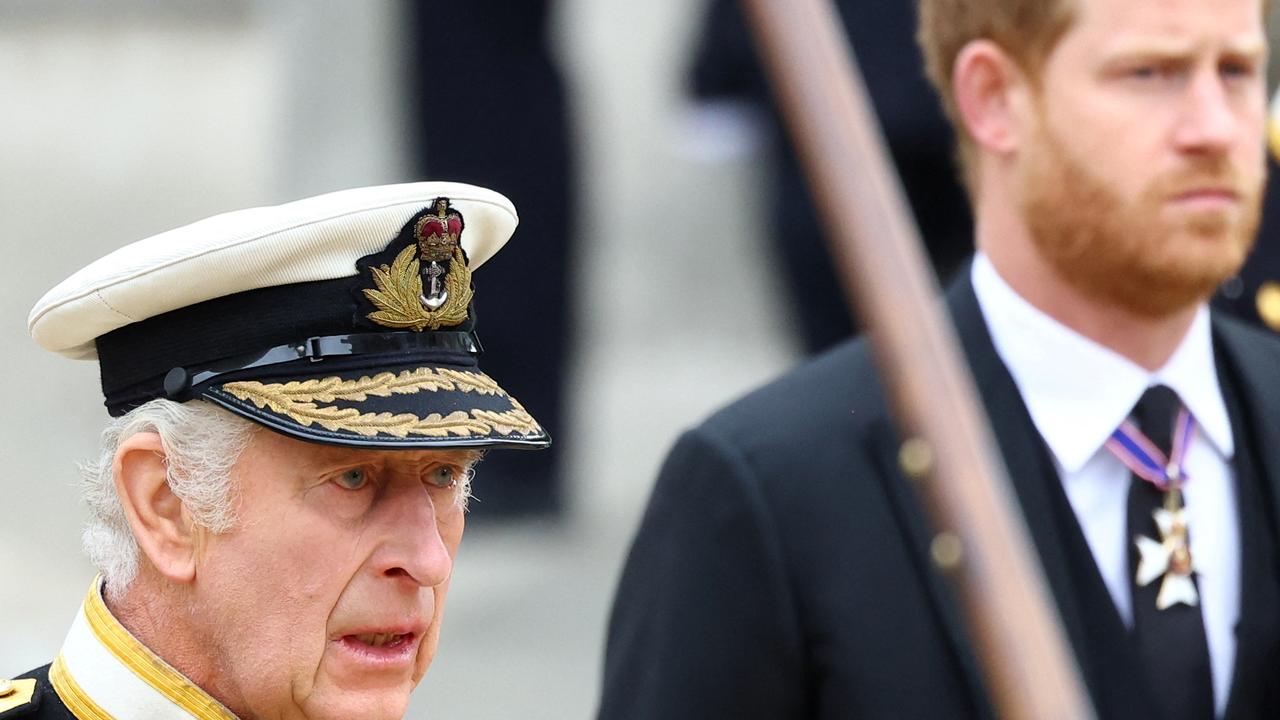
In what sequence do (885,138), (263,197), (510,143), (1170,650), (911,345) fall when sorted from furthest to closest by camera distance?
(263,197), (510,143), (885,138), (1170,650), (911,345)

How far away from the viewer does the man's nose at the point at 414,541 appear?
2.77m

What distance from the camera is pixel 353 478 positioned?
2.80 meters

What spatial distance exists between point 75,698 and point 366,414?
1.45 ft

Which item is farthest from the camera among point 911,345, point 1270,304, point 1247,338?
point 1270,304

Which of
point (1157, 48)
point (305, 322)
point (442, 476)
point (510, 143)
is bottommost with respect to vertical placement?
point (442, 476)

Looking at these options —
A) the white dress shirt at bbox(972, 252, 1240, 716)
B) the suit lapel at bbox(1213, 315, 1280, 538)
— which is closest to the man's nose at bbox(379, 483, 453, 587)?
the white dress shirt at bbox(972, 252, 1240, 716)

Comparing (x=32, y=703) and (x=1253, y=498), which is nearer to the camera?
(x=32, y=703)

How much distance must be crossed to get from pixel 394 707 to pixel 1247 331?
5.26 feet

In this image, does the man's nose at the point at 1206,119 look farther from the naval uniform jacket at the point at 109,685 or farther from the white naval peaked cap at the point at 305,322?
the naval uniform jacket at the point at 109,685

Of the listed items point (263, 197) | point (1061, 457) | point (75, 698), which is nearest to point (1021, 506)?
point (1061, 457)

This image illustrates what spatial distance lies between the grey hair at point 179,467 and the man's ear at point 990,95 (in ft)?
4.20

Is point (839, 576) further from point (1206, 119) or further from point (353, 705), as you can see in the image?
point (353, 705)

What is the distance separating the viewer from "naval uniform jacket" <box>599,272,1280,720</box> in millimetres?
3346

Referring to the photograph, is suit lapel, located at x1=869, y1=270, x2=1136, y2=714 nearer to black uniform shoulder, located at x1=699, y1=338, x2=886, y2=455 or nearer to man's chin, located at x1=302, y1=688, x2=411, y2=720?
black uniform shoulder, located at x1=699, y1=338, x2=886, y2=455
